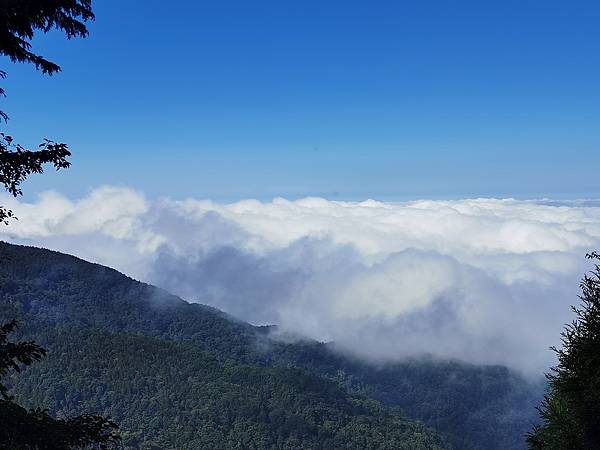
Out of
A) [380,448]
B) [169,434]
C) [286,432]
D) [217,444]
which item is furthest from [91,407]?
[380,448]

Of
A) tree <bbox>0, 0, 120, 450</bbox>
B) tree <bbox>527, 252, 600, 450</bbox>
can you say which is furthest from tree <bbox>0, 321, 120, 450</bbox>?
tree <bbox>527, 252, 600, 450</bbox>

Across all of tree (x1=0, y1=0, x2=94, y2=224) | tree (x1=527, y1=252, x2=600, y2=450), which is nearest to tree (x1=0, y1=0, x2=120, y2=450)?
tree (x1=0, y1=0, x2=94, y2=224)

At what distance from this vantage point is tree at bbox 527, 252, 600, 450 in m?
18.3

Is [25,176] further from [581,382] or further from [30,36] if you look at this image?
[581,382]

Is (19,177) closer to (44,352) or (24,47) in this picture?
(24,47)

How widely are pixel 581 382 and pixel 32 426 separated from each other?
18658mm

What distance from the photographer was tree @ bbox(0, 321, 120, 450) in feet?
36.1

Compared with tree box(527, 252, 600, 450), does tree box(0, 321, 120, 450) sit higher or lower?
lower

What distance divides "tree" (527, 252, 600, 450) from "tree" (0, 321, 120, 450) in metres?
16.4

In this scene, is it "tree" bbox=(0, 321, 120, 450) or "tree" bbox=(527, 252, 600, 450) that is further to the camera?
"tree" bbox=(527, 252, 600, 450)

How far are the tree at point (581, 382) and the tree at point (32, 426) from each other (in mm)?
16427

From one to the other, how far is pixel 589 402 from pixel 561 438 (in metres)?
2.77

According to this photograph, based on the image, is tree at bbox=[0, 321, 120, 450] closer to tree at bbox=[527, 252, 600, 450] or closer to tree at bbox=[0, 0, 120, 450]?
tree at bbox=[0, 0, 120, 450]

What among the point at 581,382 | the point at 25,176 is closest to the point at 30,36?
the point at 25,176
